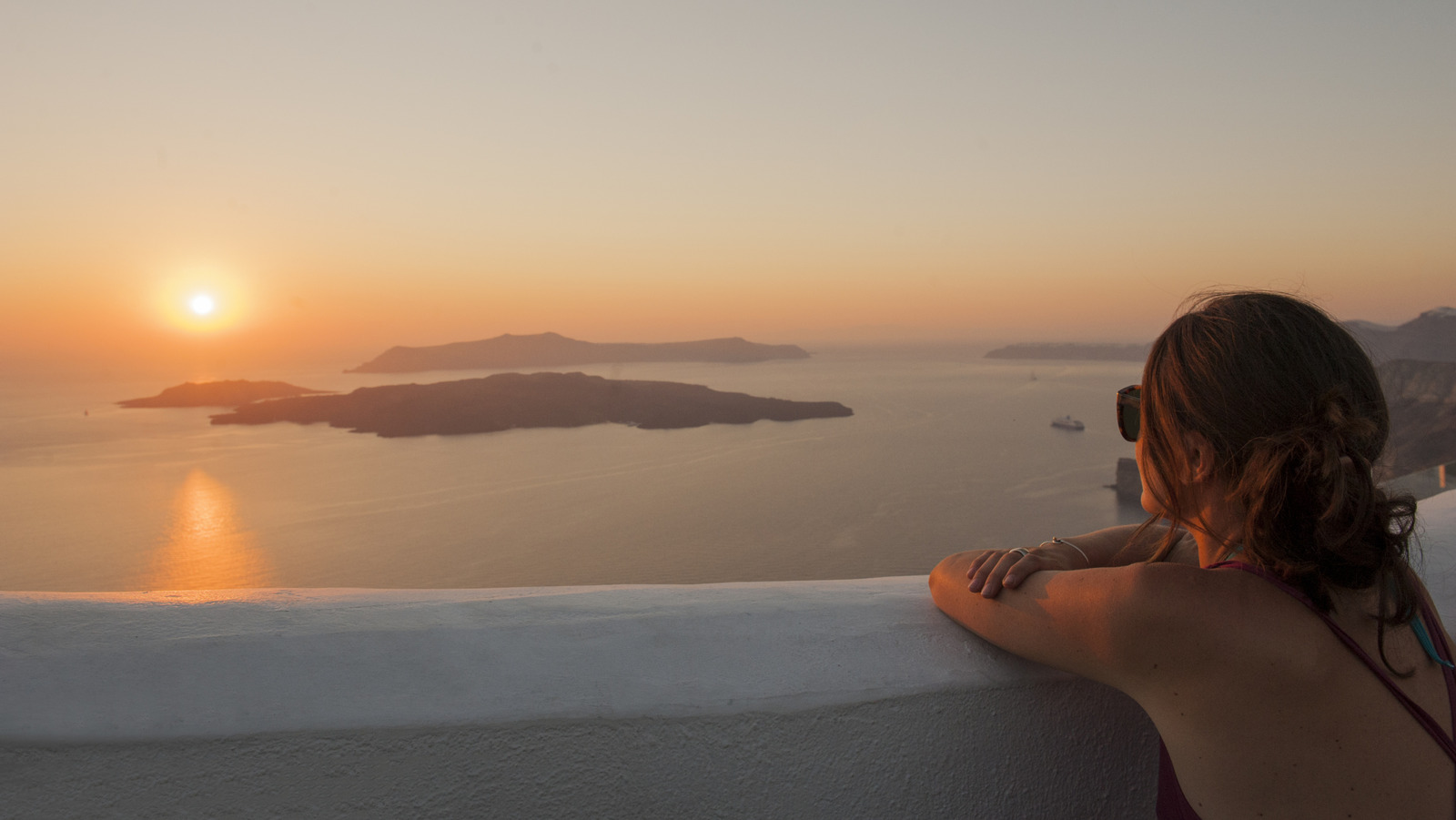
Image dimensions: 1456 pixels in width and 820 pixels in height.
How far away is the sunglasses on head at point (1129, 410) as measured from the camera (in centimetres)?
81

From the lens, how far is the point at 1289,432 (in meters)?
0.62

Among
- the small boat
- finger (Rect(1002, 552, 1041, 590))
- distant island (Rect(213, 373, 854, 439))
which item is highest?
finger (Rect(1002, 552, 1041, 590))

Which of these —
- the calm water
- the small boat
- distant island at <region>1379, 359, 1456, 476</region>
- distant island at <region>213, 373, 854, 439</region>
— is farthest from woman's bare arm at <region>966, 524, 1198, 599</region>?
the small boat

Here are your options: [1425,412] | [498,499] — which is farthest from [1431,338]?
[498,499]

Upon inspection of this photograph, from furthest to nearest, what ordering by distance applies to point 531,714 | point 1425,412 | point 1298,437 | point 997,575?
point 1425,412 < point 997,575 < point 531,714 < point 1298,437

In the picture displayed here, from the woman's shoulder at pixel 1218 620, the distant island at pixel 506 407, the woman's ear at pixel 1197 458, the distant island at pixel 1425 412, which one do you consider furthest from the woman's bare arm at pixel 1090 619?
the distant island at pixel 506 407

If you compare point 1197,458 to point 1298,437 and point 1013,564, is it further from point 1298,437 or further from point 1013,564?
point 1013,564

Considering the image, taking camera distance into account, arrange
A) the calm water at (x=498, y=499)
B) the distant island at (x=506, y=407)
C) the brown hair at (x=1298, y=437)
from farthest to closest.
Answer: the distant island at (x=506, y=407) → the calm water at (x=498, y=499) → the brown hair at (x=1298, y=437)

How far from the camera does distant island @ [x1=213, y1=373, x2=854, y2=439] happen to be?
38156mm

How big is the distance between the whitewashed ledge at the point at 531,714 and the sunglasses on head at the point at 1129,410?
0.97 ft

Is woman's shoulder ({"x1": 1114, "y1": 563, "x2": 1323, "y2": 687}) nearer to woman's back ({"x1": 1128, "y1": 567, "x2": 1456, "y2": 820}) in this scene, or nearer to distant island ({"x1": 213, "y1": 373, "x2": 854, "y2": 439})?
woman's back ({"x1": 1128, "y1": 567, "x2": 1456, "y2": 820})

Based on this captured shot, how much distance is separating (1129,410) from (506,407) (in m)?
40.7

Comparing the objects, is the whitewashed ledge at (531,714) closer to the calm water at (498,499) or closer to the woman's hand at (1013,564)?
the woman's hand at (1013,564)

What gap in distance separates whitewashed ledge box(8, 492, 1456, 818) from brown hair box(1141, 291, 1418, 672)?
12.1 inches
